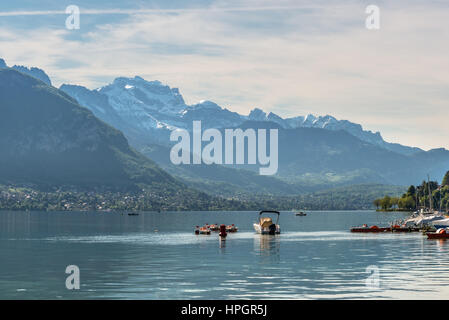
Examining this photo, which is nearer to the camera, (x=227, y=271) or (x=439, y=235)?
(x=227, y=271)

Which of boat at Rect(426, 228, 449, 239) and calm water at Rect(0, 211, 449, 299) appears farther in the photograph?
boat at Rect(426, 228, 449, 239)

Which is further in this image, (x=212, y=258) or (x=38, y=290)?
(x=212, y=258)

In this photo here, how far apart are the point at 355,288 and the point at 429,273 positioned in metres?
20.4

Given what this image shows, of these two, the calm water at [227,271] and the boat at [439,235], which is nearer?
the calm water at [227,271]

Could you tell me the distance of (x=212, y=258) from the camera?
12075 centimetres

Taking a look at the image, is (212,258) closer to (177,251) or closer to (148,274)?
(177,251)

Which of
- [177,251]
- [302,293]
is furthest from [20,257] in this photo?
[302,293]

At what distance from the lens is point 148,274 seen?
301 ft

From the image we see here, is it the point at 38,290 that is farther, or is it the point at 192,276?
the point at 192,276

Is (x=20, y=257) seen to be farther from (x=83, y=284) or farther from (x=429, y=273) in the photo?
(x=429, y=273)
